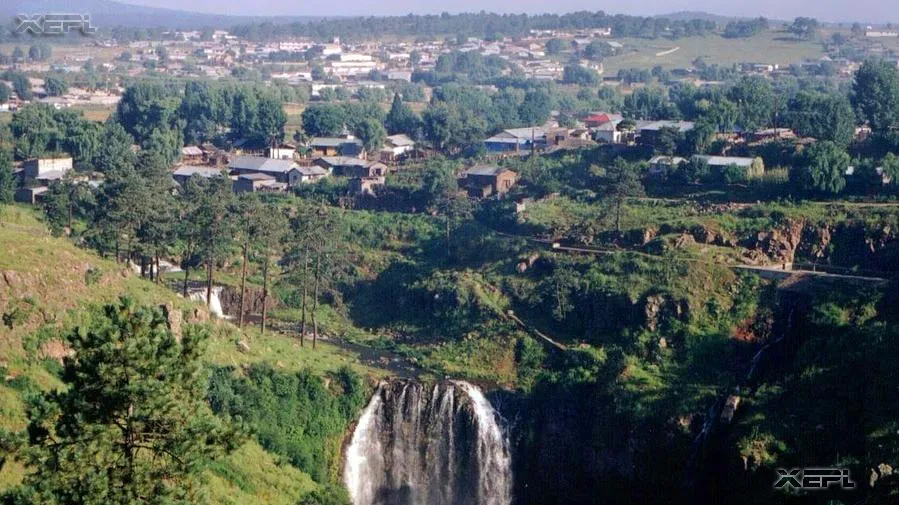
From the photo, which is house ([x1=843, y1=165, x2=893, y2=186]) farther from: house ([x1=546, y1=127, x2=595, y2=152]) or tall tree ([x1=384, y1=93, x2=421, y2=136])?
tall tree ([x1=384, y1=93, x2=421, y2=136])

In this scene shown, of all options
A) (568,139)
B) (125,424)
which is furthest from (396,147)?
(125,424)

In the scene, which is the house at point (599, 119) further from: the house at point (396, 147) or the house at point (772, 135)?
the house at point (772, 135)

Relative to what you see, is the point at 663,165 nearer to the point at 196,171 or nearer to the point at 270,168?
the point at 270,168

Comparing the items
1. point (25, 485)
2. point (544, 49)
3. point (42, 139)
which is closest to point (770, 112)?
point (42, 139)

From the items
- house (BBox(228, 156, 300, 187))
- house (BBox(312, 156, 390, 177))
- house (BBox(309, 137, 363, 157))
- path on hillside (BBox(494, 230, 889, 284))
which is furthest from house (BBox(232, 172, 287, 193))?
path on hillside (BBox(494, 230, 889, 284))

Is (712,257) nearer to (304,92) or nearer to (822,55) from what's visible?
(304,92)

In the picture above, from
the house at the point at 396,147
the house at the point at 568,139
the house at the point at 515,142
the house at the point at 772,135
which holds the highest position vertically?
the house at the point at 772,135

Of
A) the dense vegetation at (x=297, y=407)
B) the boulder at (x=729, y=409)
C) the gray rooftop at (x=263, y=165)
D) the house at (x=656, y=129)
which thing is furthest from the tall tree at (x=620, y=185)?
the gray rooftop at (x=263, y=165)
